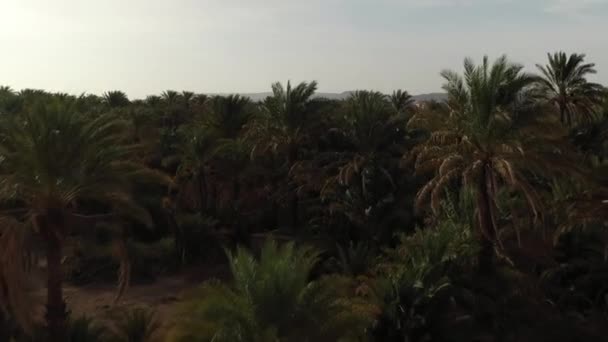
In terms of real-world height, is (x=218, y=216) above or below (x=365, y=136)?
below

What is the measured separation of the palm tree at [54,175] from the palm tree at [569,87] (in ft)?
83.7

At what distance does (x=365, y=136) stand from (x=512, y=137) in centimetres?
844

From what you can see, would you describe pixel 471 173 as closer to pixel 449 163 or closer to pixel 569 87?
pixel 449 163

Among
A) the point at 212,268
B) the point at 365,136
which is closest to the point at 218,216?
the point at 212,268

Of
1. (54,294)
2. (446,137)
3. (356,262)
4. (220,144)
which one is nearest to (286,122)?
(220,144)

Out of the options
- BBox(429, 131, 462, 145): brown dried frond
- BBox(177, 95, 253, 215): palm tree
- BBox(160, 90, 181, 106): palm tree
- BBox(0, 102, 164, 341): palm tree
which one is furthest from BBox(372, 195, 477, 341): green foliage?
BBox(160, 90, 181, 106): palm tree

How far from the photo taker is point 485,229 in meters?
16.0

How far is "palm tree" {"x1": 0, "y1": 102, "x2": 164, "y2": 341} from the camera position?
12711mm

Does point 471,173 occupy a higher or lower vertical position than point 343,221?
higher

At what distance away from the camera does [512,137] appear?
15836 millimetres

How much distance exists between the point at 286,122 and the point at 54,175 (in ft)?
45.2

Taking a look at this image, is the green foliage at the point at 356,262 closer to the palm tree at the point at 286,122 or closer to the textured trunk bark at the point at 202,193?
the palm tree at the point at 286,122

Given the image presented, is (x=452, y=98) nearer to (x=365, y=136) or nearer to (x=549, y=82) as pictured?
(x=365, y=136)

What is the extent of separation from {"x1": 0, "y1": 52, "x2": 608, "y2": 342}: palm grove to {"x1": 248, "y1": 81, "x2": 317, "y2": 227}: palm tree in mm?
88
